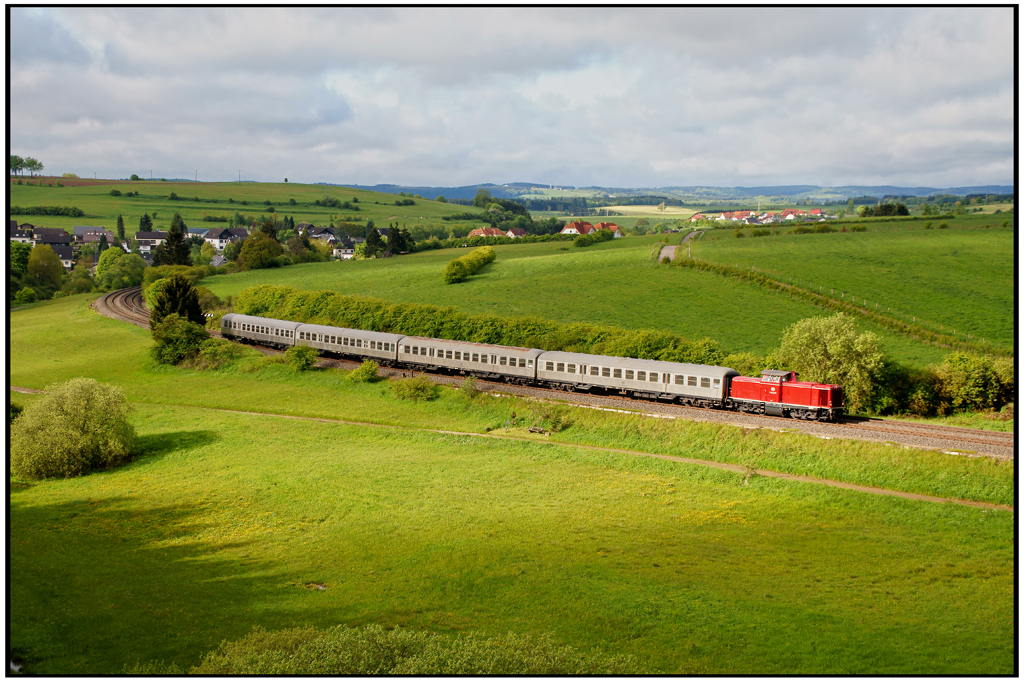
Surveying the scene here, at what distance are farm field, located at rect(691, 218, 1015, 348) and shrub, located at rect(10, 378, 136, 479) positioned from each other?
6004 centimetres

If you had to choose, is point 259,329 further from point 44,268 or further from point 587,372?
point 44,268

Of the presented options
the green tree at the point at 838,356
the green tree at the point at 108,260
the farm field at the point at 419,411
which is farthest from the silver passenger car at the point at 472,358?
the green tree at the point at 108,260

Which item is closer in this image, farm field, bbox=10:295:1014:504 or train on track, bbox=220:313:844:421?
farm field, bbox=10:295:1014:504

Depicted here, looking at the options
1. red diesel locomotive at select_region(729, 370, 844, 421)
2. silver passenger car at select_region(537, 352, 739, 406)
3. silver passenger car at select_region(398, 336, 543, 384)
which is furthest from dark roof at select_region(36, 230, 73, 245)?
red diesel locomotive at select_region(729, 370, 844, 421)

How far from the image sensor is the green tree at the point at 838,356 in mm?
39125

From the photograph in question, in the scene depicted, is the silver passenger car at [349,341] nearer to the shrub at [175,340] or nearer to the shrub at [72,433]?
the shrub at [175,340]

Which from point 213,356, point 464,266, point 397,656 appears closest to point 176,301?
point 213,356

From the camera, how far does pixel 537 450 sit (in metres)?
37.3

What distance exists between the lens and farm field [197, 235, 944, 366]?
58938 millimetres

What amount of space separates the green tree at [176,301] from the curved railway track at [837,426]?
97.9ft

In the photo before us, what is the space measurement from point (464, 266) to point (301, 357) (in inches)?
1370

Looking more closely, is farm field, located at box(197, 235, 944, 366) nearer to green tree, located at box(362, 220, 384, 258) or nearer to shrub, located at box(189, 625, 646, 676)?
green tree, located at box(362, 220, 384, 258)

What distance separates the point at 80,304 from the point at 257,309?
31.8 meters

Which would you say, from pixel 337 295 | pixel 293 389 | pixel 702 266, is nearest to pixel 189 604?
pixel 293 389
